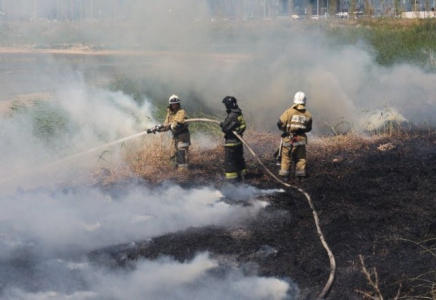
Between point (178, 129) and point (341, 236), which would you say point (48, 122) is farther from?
point (341, 236)

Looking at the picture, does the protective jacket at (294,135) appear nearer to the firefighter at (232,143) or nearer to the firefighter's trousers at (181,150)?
the firefighter at (232,143)

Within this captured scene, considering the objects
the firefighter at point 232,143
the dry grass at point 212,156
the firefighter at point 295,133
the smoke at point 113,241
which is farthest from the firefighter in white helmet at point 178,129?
the firefighter at point 295,133

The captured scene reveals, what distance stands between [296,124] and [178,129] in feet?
6.44

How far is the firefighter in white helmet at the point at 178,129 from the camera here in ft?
34.4

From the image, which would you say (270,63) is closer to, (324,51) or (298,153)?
(324,51)

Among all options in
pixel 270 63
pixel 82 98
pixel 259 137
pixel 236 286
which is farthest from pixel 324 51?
pixel 236 286

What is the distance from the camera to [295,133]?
1005 centimetres

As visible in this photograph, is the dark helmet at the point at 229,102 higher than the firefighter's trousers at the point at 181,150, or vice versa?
the dark helmet at the point at 229,102

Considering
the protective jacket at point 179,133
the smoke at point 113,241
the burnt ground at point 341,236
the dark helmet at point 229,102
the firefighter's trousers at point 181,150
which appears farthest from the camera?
the firefighter's trousers at point 181,150

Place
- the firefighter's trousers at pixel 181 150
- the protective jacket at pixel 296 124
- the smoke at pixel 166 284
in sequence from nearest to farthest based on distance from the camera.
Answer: the smoke at pixel 166 284, the protective jacket at pixel 296 124, the firefighter's trousers at pixel 181 150

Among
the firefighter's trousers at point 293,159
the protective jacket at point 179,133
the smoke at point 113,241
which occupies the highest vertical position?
the protective jacket at point 179,133

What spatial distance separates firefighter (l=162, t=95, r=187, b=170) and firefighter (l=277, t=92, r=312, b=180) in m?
1.61

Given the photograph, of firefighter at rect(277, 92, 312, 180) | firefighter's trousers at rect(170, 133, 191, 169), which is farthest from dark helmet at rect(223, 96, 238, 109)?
firefighter's trousers at rect(170, 133, 191, 169)

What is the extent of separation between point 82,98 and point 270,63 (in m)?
5.06
